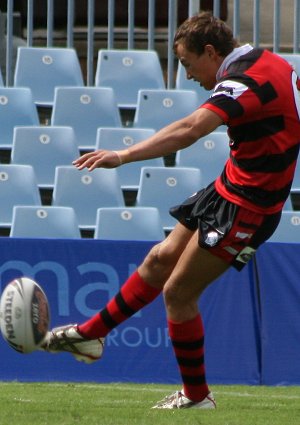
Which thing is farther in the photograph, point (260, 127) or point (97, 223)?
point (97, 223)

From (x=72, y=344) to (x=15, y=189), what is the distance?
3960 mm

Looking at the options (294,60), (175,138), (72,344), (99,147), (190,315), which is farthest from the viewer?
(294,60)

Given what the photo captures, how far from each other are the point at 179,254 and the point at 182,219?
0.58 ft

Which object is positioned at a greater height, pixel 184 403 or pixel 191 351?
pixel 191 351

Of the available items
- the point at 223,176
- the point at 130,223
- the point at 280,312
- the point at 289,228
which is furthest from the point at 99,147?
the point at 223,176

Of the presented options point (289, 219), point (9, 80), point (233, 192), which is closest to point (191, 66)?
point (233, 192)

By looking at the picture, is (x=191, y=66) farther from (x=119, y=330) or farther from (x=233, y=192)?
(x=119, y=330)

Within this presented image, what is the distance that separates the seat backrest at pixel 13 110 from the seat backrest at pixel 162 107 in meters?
0.98

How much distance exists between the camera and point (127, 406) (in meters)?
6.35

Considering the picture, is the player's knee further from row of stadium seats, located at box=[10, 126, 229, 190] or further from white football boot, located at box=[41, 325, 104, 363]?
row of stadium seats, located at box=[10, 126, 229, 190]

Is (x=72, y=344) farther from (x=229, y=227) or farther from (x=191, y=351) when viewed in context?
(x=229, y=227)

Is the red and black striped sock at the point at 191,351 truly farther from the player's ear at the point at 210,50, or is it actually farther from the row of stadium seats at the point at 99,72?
the row of stadium seats at the point at 99,72

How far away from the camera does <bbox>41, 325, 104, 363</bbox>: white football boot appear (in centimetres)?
612

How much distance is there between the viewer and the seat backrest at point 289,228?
9.78 m
